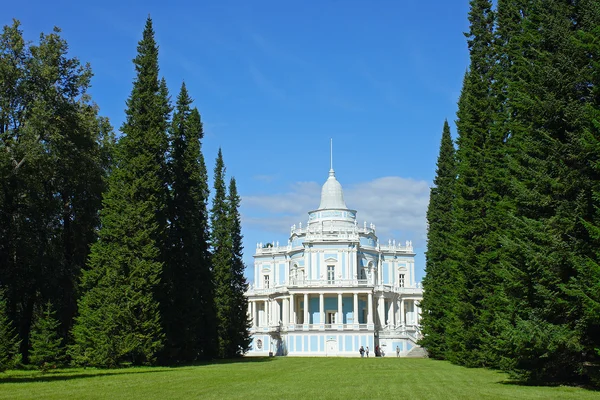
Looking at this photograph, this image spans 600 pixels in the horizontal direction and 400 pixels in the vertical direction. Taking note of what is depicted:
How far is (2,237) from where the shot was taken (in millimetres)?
33781

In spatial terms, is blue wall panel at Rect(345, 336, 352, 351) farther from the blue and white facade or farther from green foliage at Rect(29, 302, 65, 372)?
green foliage at Rect(29, 302, 65, 372)

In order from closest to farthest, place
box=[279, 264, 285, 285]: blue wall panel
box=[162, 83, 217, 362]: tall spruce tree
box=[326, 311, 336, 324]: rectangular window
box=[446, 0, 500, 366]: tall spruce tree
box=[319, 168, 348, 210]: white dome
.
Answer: box=[446, 0, 500, 366]: tall spruce tree < box=[162, 83, 217, 362]: tall spruce tree < box=[326, 311, 336, 324]: rectangular window < box=[319, 168, 348, 210]: white dome < box=[279, 264, 285, 285]: blue wall panel

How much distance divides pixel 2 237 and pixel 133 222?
7183 mm

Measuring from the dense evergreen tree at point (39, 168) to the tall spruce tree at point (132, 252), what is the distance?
3.42 metres

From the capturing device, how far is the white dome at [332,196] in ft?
250

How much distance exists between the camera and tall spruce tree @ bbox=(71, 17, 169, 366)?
30.7 meters

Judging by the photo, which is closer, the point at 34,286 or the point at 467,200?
the point at 467,200

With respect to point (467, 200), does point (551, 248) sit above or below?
below

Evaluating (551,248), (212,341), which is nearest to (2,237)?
(212,341)

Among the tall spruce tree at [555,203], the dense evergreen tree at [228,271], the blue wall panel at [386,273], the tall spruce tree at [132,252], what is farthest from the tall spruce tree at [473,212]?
the blue wall panel at [386,273]

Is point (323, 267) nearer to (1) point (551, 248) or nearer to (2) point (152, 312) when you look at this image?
(2) point (152, 312)

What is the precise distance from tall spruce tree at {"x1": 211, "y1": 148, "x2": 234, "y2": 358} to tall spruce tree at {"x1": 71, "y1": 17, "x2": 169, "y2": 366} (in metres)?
14.2

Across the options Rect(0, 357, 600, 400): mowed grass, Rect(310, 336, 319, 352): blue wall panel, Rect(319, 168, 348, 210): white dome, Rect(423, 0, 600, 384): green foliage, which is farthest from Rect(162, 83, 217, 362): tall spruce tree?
Rect(319, 168, 348, 210): white dome

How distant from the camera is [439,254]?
137ft
